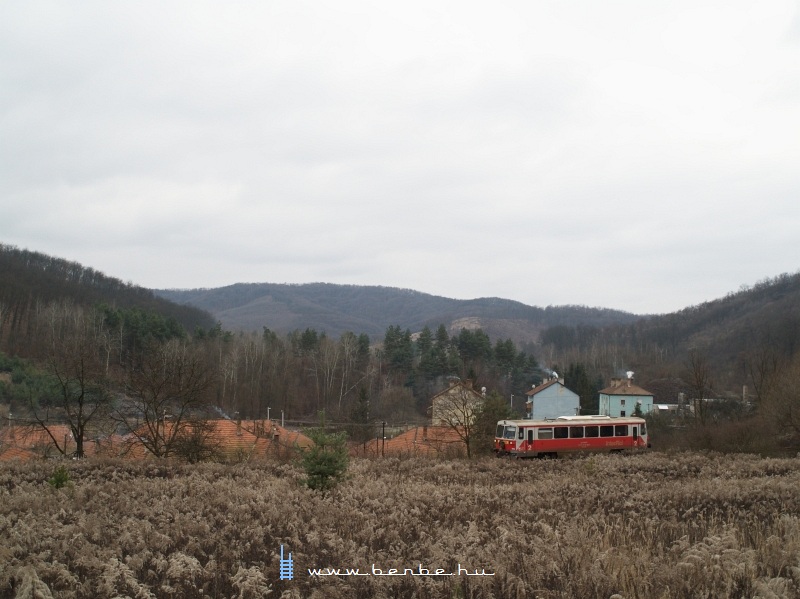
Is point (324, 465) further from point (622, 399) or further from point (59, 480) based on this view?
point (622, 399)

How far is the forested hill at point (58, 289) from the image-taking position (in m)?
101

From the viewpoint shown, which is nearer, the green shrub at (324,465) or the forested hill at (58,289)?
the green shrub at (324,465)

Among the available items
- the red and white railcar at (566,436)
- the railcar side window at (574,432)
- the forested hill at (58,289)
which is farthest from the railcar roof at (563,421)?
the forested hill at (58,289)

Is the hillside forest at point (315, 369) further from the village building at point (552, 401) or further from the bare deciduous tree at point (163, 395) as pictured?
the village building at point (552, 401)

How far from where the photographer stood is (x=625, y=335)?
→ 184 m

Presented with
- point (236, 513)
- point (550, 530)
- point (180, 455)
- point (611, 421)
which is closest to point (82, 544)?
point (236, 513)

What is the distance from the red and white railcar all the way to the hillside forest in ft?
8.35

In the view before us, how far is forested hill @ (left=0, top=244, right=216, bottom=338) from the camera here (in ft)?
332

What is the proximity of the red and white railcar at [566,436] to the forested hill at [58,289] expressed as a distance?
79545 mm

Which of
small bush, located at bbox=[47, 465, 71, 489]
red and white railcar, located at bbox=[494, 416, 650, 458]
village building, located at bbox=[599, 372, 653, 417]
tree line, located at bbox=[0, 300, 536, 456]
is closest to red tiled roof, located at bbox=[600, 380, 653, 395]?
village building, located at bbox=[599, 372, 653, 417]

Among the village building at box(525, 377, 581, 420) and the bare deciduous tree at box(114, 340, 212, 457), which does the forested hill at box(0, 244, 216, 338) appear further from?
the bare deciduous tree at box(114, 340, 212, 457)

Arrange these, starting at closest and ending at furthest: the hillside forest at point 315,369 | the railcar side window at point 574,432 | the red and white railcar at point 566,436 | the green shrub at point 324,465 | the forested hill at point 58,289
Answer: the green shrub at point 324,465, the hillside forest at point 315,369, the red and white railcar at point 566,436, the railcar side window at point 574,432, the forested hill at point 58,289

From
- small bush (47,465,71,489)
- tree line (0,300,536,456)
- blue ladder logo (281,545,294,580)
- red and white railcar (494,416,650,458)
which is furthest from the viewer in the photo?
tree line (0,300,536,456)

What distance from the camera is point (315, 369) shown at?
9469 centimetres
